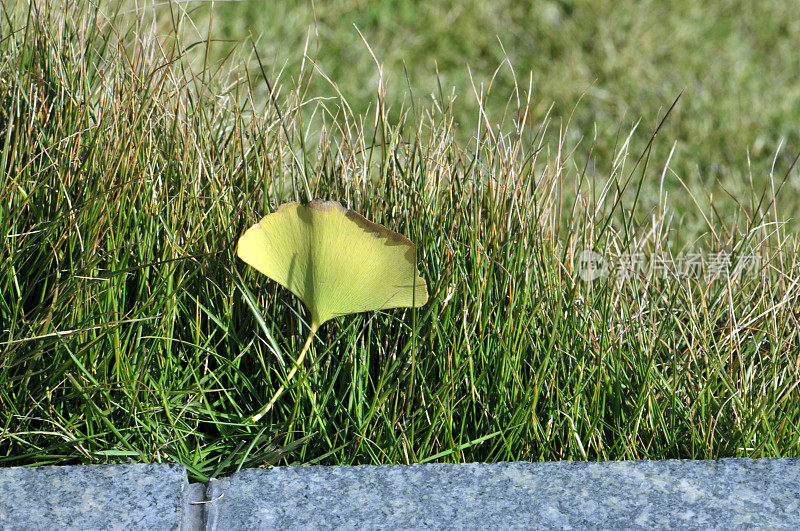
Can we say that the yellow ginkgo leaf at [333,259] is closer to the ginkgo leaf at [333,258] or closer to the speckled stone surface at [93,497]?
the ginkgo leaf at [333,258]

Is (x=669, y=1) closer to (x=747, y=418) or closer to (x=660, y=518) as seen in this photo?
(x=747, y=418)

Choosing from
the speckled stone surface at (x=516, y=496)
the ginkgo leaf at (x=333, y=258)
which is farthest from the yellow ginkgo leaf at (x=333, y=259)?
the speckled stone surface at (x=516, y=496)
